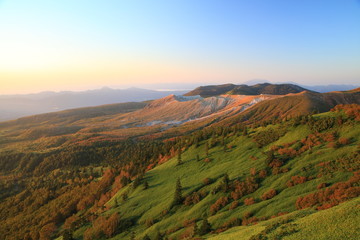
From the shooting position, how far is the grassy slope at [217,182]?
850 inches

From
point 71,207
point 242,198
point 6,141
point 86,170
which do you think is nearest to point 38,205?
point 71,207

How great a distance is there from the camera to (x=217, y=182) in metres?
29.6

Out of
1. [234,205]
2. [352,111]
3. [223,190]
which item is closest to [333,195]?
[234,205]

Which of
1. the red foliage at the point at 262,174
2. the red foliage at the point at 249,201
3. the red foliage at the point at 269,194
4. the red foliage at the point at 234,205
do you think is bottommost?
the red foliage at the point at 234,205

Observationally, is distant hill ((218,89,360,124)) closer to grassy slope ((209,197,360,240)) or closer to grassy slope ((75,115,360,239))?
grassy slope ((75,115,360,239))

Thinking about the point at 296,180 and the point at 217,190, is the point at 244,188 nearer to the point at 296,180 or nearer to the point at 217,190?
the point at 217,190

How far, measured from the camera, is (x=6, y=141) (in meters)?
A: 132

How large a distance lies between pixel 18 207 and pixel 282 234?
210 ft

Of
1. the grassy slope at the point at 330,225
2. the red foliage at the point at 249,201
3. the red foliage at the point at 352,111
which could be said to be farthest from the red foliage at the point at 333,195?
the red foliage at the point at 352,111

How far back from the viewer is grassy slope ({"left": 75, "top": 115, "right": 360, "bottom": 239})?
70.8 ft

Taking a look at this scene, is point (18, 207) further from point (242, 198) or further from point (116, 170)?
point (242, 198)

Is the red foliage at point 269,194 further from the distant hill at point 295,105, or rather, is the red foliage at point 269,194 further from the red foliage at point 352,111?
the distant hill at point 295,105

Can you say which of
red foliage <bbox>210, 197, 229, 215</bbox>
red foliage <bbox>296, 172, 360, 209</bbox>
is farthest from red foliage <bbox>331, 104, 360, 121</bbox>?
red foliage <bbox>210, 197, 229, 215</bbox>

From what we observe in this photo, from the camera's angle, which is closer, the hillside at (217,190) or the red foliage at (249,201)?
the hillside at (217,190)
